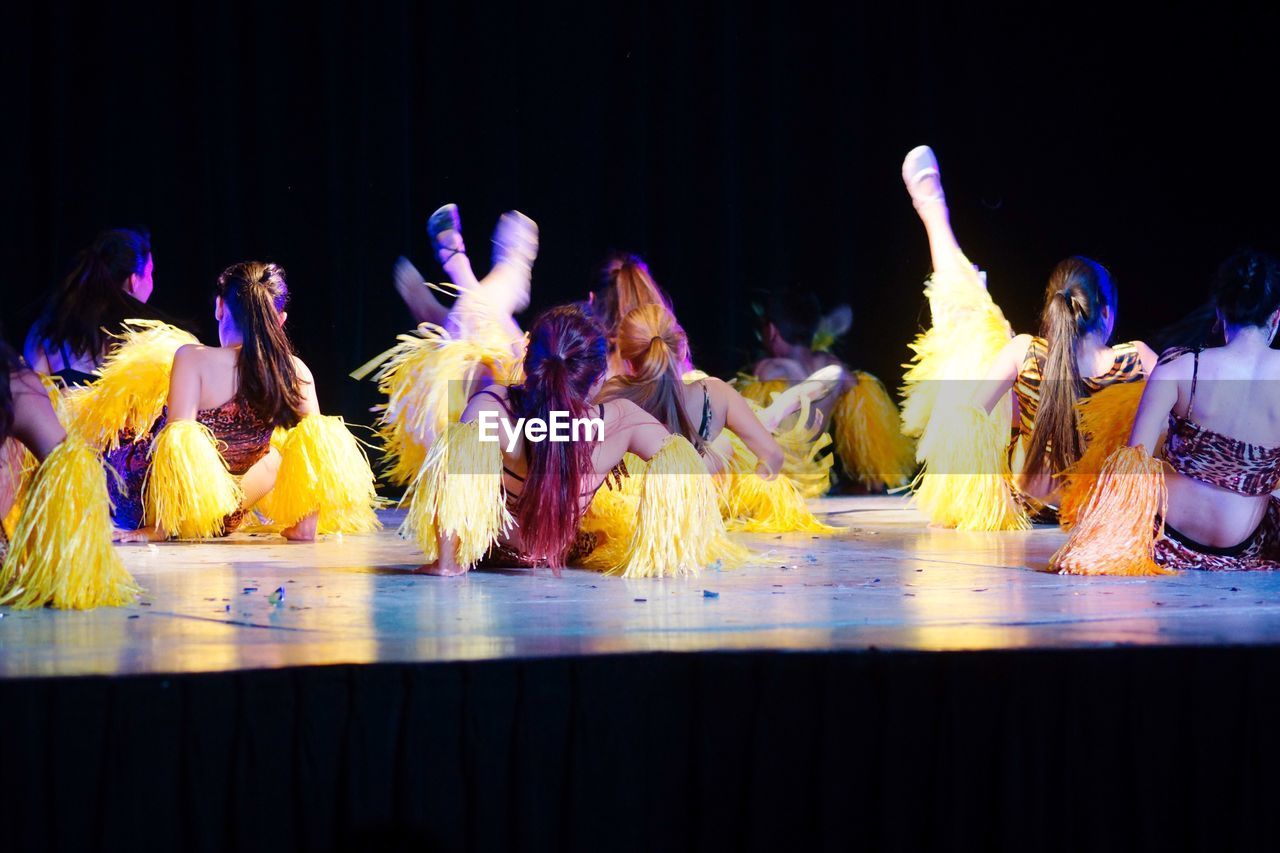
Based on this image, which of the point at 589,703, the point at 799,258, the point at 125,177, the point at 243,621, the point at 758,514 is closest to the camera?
the point at 589,703

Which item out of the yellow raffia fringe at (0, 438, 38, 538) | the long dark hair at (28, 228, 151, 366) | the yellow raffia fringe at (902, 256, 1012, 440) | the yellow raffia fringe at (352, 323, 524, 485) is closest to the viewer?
the yellow raffia fringe at (0, 438, 38, 538)

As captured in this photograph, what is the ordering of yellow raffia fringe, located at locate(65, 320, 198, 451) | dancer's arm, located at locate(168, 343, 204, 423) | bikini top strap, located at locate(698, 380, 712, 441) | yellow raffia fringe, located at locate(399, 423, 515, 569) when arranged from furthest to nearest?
1. yellow raffia fringe, located at locate(65, 320, 198, 451)
2. dancer's arm, located at locate(168, 343, 204, 423)
3. bikini top strap, located at locate(698, 380, 712, 441)
4. yellow raffia fringe, located at locate(399, 423, 515, 569)

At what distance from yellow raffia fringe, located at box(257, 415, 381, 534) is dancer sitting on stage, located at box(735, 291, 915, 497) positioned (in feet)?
6.32

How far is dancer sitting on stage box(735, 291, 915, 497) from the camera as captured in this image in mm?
5703

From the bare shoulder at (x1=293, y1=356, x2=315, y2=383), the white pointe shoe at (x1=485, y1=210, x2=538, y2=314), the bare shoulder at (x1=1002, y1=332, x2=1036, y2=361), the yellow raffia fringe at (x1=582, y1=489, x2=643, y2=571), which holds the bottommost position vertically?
the yellow raffia fringe at (x1=582, y1=489, x2=643, y2=571)

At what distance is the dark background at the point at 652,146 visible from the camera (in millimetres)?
5773

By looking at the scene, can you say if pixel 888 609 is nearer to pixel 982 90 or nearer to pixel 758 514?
pixel 758 514

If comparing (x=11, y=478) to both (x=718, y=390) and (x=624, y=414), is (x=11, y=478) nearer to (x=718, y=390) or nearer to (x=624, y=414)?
(x=624, y=414)

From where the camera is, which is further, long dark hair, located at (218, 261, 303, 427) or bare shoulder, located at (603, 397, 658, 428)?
long dark hair, located at (218, 261, 303, 427)

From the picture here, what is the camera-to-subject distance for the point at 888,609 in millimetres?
2764

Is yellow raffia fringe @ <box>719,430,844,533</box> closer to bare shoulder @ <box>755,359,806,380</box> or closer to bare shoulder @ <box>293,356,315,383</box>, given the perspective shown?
bare shoulder @ <box>755,359,806,380</box>

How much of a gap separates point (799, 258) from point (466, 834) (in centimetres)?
461

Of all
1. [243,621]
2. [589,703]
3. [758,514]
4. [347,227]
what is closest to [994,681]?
[589,703]

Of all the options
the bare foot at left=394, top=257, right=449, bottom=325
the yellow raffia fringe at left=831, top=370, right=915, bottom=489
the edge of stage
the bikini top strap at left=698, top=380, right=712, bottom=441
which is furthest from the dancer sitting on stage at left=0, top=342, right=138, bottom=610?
the yellow raffia fringe at left=831, top=370, right=915, bottom=489
